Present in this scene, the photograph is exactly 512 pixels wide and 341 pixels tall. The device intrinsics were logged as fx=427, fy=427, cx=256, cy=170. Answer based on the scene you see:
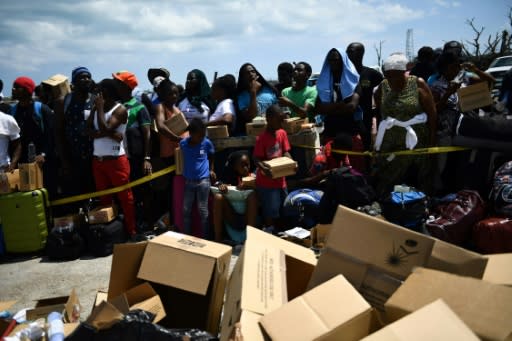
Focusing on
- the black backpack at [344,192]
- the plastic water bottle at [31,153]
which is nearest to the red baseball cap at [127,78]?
the plastic water bottle at [31,153]

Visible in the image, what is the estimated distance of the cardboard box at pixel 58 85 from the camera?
611 cm

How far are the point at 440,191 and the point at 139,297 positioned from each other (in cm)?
390

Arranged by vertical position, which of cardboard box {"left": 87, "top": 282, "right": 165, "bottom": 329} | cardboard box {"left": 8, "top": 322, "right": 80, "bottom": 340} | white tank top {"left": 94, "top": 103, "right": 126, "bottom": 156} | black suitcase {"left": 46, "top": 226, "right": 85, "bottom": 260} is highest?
white tank top {"left": 94, "top": 103, "right": 126, "bottom": 156}

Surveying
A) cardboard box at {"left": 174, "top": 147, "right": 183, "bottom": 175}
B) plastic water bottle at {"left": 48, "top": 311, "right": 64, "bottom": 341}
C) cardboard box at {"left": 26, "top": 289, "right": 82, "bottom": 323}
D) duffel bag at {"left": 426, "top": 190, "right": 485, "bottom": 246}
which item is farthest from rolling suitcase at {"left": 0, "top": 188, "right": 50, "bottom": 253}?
duffel bag at {"left": 426, "top": 190, "right": 485, "bottom": 246}

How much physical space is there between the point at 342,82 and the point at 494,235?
105 inches

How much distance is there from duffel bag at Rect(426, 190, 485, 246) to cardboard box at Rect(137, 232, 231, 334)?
2354 mm

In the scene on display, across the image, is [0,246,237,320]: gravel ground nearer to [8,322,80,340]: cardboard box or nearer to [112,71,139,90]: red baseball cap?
[8,322,80,340]: cardboard box

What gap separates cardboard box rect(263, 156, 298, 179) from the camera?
4770 millimetres

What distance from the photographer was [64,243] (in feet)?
17.2

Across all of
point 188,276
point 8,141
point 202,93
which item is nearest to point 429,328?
point 188,276

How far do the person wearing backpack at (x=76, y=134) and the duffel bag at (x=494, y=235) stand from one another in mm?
4556

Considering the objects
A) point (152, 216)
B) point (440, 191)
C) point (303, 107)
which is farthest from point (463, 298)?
point (152, 216)

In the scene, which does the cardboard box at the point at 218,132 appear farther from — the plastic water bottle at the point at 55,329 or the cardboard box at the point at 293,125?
the plastic water bottle at the point at 55,329

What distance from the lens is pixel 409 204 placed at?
174 inches
